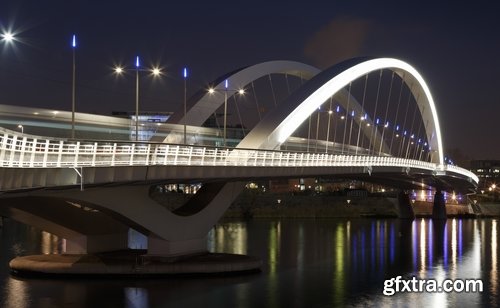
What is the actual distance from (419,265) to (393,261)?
1911mm

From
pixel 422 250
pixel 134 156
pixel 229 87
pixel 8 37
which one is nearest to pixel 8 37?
pixel 8 37

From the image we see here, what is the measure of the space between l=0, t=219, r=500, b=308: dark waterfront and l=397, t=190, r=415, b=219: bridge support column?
27.3 m

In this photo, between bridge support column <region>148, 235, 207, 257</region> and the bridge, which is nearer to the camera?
the bridge

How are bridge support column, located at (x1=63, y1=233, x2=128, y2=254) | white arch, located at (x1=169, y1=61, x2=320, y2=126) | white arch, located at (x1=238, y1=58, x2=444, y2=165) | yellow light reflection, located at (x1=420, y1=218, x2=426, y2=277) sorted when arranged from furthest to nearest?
white arch, located at (x1=169, y1=61, x2=320, y2=126), yellow light reflection, located at (x1=420, y1=218, x2=426, y2=277), white arch, located at (x1=238, y1=58, x2=444, y2=165), bridge support column, located at (x1=63, y1=233, x2=128, y2=254)

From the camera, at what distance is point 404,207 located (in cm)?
9750

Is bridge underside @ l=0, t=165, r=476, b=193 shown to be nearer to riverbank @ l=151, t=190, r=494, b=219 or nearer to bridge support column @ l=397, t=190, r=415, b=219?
riverbank @ l=151, t=190, r=494, b=219

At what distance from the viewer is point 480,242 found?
202 ft

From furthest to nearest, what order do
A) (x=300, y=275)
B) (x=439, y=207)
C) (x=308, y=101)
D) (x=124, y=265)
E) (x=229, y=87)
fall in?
(x=439, y=207) < (x=229, y=87) < (x=308, y=101) < (x=300, y=275) < (x=124, y=265)

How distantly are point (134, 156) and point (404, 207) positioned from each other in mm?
72051

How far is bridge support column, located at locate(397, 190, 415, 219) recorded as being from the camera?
3826 inches

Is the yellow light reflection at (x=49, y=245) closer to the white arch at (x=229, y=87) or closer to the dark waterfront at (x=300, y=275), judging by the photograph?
the dark waterfront at (x=300, y=275)

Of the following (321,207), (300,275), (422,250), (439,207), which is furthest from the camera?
(321,207)
